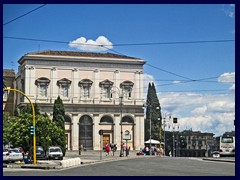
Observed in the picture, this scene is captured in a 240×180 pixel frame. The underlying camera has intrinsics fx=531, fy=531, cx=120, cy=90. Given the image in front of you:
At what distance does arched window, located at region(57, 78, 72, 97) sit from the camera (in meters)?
84.8

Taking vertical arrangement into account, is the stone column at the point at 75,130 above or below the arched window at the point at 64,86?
below

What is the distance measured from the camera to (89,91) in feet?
283

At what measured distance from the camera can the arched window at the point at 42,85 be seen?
83.0 metres

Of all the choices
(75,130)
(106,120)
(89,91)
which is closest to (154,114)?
(106,120)

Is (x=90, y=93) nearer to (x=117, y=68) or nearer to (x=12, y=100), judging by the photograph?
(x=117, y=68)

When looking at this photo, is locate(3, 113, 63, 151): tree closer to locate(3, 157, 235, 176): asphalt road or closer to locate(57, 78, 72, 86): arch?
locate(3, 157, 235, 176): asphalt road

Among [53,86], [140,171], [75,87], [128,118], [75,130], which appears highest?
[53,86]

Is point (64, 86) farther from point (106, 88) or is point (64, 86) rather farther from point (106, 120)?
point (106, 120)

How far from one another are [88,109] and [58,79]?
22.1 ft

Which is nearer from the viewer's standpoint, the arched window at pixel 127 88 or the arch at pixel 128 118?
the arch at pixel 128 118

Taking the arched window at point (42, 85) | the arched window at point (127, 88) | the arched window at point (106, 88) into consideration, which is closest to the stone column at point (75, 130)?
the arched window at point (42, 85)

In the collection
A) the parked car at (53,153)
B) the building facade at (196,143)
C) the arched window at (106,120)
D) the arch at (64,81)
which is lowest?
the building facade at (196,143)

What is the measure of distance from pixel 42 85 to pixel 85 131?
995 cm

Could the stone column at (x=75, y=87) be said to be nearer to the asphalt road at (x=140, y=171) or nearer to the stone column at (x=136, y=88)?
the stone column at (x=136, y=88)
